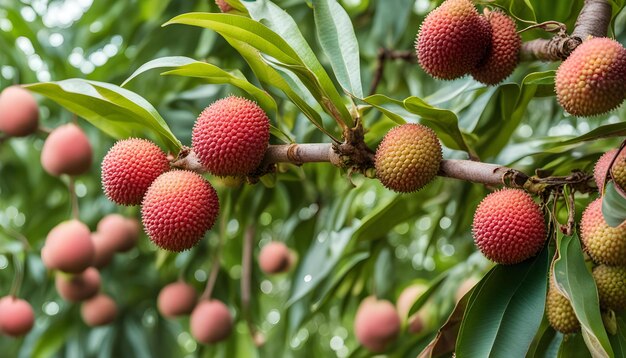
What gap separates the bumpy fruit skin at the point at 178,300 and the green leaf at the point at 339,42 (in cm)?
95

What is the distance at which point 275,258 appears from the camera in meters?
Answer: 1.79

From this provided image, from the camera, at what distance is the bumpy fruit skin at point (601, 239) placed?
2.43 feet

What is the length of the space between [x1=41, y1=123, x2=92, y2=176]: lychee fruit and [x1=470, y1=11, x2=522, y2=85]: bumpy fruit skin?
2.69ft

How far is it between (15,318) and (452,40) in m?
1.17

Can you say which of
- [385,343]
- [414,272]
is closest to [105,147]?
[385,343]

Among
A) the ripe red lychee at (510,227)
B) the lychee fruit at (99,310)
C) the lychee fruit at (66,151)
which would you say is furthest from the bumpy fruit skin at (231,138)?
the lychee fruit at (99,310)

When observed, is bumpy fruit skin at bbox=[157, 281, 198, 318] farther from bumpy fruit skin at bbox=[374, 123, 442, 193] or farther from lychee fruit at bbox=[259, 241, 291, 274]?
bumpy fruit skin at bbox=[374, 123, 442, 193]

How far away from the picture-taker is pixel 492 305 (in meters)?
0.81

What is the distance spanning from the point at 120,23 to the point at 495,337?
1332mm

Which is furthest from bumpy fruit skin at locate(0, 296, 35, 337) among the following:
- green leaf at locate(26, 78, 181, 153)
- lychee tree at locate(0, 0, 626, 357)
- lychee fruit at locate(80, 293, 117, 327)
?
green leaf at locate(26, 78, 181, 153)

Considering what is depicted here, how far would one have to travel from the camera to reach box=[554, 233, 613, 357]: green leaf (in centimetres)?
69

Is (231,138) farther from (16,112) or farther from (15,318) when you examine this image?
(15,318)

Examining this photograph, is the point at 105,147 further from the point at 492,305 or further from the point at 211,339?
the point at 492,305

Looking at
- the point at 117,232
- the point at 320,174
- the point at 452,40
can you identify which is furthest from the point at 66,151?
the point at 452,40
